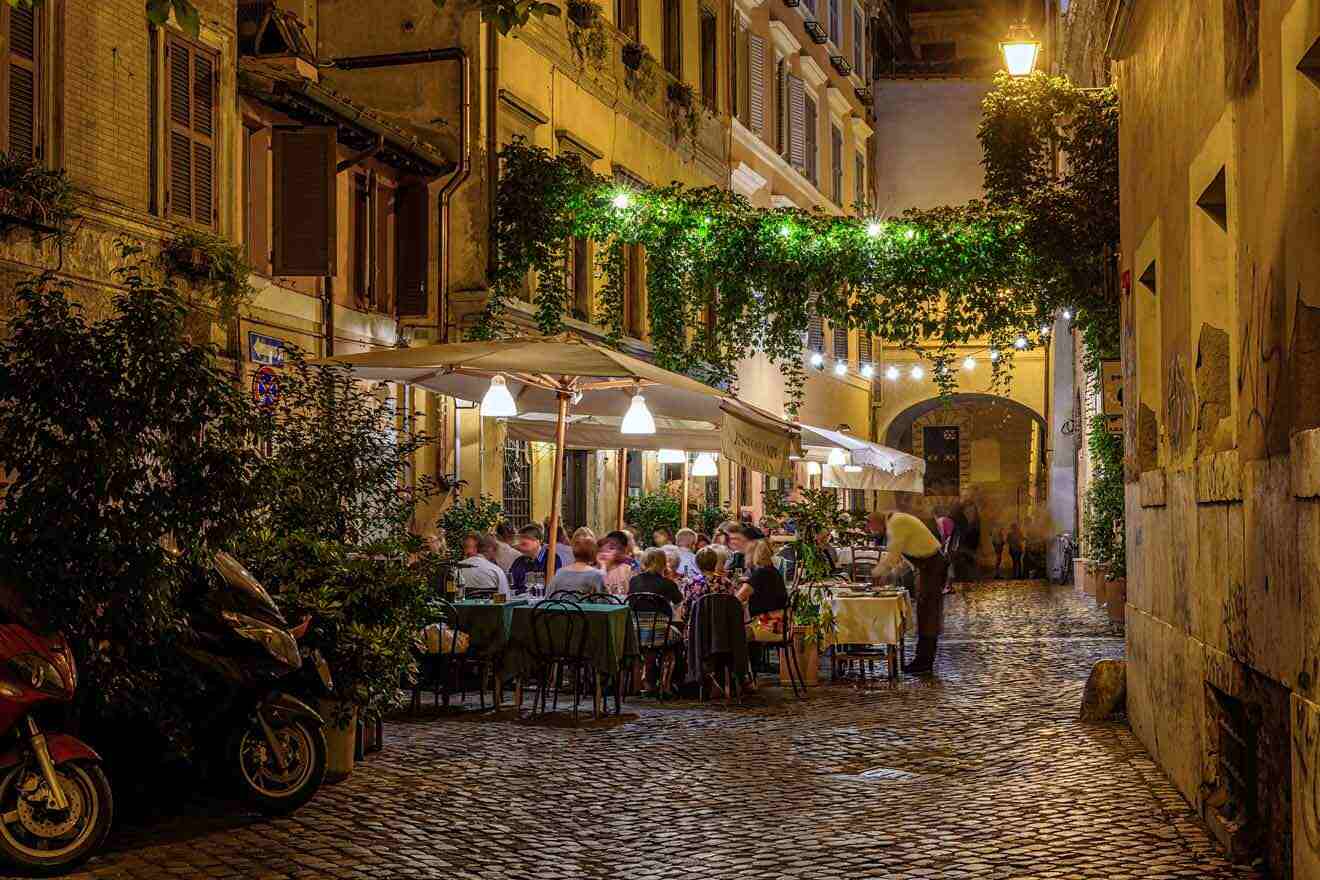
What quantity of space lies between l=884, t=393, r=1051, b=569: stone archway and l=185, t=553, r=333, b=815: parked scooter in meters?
36.2

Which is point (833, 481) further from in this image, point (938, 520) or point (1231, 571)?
point (1231, 571)

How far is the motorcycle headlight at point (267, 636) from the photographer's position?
7.96 m

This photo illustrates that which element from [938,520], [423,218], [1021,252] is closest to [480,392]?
[423,218]

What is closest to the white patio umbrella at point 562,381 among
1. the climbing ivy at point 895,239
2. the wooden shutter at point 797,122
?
the climbing ivy at point 895,239

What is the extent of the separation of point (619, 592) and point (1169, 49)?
690cm

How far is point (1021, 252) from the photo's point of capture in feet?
59.3

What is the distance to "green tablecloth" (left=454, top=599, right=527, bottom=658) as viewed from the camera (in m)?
12.0

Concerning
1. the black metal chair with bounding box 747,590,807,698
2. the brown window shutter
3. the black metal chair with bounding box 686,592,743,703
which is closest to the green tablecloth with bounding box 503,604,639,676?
the black metal chair with bounding box 686,592,743,703

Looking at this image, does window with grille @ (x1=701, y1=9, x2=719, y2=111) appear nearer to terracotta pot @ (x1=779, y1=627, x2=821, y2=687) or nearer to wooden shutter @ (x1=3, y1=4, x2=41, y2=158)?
terracotta pot @ (x1=779, y1=627, x2=821, y2=687)

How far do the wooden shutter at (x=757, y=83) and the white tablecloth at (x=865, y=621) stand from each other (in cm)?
1650

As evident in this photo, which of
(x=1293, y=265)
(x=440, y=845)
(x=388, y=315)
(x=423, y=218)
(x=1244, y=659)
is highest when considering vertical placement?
(x=423, y=218)

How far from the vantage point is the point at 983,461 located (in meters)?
44.5

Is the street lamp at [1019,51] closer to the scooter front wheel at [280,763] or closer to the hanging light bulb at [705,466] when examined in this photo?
the hanging light bulb at [705,466]

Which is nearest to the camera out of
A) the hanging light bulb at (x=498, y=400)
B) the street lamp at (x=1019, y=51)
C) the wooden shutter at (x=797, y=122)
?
the hanging light bulb at (x=498, y=400)
